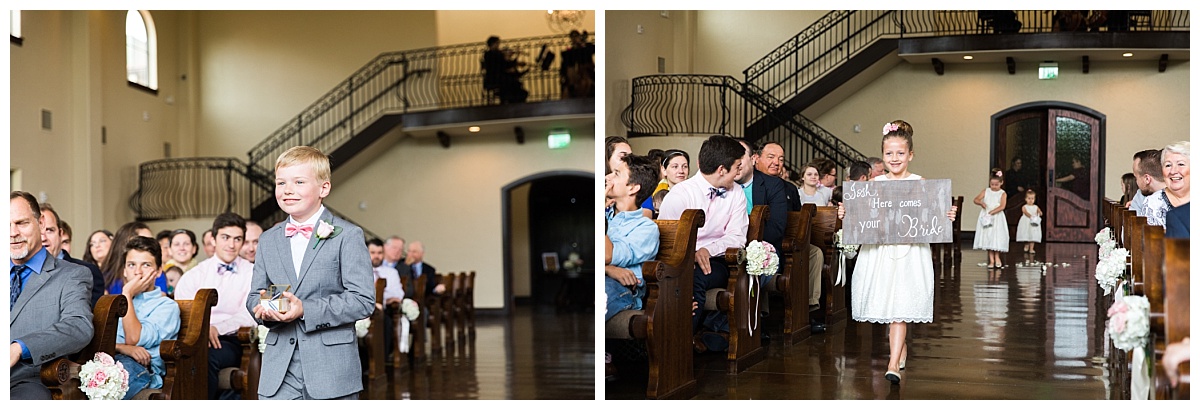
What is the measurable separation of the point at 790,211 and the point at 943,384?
82cm

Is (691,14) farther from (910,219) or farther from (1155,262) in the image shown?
(1155,262)

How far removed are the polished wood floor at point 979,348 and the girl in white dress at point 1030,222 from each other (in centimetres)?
6

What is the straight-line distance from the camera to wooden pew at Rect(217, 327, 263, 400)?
5.27m

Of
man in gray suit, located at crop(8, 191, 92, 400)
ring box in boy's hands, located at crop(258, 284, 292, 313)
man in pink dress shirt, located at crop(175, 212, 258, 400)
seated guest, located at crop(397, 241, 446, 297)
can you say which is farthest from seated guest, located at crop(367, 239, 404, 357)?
ring box in boy's hands, located at crop(258, 284, 292, 313)

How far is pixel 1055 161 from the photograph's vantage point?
368cm

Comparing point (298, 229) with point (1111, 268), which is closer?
point (298, 229)

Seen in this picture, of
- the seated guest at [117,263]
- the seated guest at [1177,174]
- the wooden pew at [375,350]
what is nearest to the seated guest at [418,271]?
the wooden pew at [375,350]

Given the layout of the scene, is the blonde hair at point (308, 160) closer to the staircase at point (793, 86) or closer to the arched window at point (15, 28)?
the staircase at point (793, 86)

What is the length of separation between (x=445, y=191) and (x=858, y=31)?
41.5ft

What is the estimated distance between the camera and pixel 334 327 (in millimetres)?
3232

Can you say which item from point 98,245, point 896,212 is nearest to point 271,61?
point 98,245

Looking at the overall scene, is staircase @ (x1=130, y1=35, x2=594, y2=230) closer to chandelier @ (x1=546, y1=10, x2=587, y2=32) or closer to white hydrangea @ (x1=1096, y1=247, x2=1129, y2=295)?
chandelier @ (x1=546, y1=10, x2=587, y2=32)

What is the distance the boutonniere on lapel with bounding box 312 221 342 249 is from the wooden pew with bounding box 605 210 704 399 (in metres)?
1.10

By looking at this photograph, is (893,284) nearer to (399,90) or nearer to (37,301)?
(37,301)
